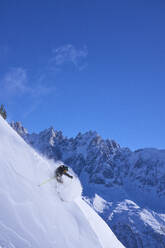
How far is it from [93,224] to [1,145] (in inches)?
240

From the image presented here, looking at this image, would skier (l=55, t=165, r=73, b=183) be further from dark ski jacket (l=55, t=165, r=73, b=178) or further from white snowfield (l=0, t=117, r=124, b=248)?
white snowfield (l=0, t=117, r=124, b=248)

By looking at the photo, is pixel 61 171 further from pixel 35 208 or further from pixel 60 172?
pixel 35 208

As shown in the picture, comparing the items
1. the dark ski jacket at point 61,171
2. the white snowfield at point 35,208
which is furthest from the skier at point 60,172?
the white snowfield at point 35,208

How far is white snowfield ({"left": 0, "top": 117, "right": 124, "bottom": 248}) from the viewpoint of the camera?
31.1ft

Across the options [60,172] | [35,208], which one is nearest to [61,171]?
[60,172]

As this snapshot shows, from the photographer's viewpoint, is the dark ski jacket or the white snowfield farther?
the dark ski jacket

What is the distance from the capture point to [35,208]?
10539 mm

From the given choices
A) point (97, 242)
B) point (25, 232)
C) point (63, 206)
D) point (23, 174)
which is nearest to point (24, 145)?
point (23, 174)

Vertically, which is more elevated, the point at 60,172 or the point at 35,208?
the point at 60,172

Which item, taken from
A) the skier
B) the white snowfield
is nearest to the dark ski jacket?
the skier

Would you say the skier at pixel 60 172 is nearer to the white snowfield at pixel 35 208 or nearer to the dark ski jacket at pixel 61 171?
the dark ski jacket at pixel 61 171

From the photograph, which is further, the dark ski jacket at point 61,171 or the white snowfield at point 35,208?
the dark ski jacket at point 61,171

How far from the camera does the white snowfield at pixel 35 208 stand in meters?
9.47

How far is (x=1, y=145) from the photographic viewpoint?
11.8 metres
